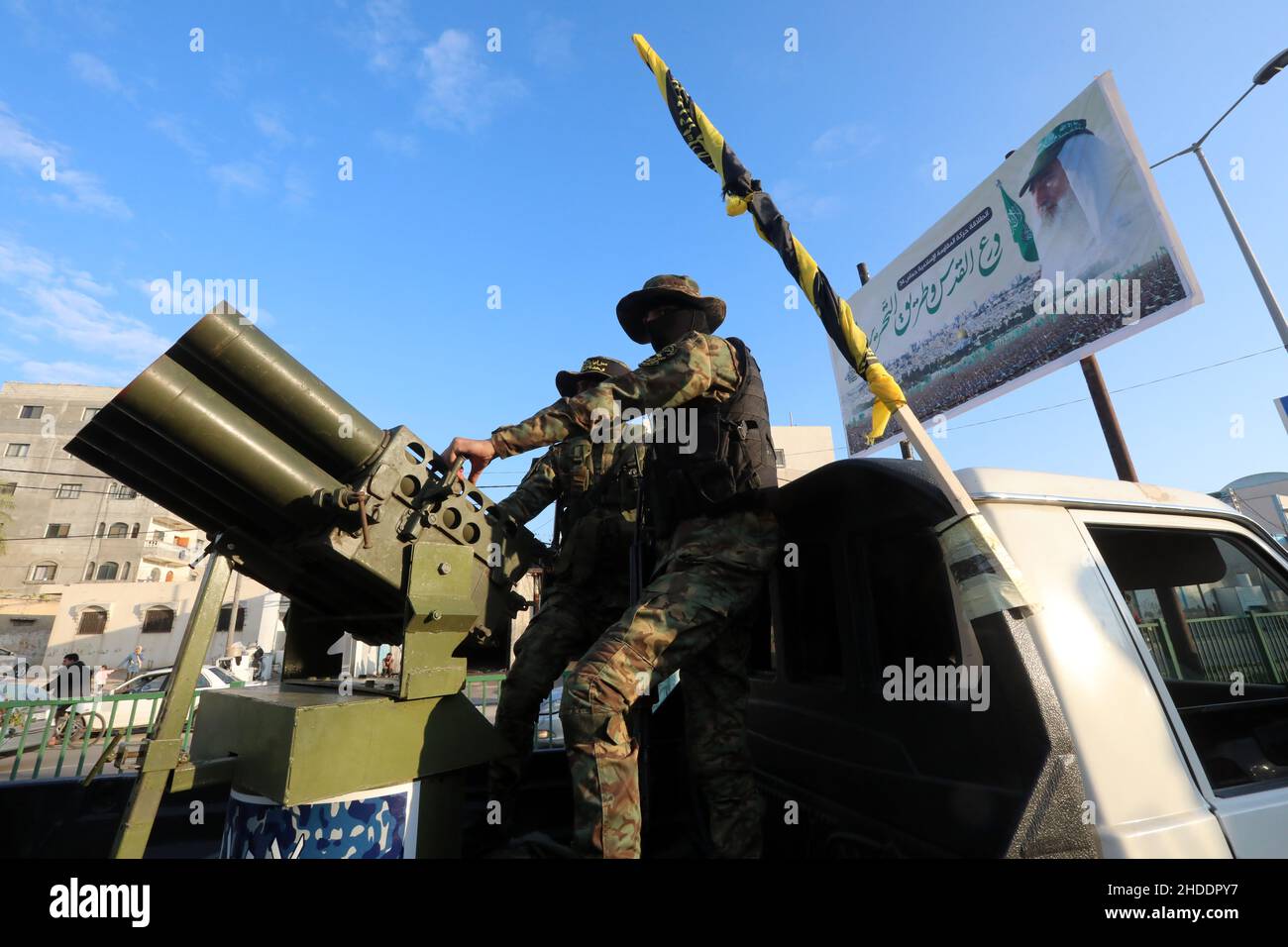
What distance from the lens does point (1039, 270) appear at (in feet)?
30.4

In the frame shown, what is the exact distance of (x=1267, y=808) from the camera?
1534 millimetres

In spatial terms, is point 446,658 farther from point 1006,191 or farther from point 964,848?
point 1006,191

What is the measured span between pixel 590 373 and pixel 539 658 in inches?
76.0

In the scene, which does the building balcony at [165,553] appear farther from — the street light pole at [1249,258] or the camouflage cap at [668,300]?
the street light pole at [1249,258]

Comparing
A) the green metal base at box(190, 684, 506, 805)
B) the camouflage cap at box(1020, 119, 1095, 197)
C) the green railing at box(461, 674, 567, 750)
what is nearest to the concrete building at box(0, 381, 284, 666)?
the green railing at box(461, 674, 567, 750)

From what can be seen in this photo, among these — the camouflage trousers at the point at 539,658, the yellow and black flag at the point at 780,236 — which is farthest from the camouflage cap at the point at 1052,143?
the camouflage trousers at the point at 539,658

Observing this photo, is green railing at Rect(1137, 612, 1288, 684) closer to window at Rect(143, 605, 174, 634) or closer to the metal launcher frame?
the metal launcher frame

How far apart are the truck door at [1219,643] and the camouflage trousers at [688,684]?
114 cm

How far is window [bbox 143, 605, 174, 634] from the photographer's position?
27.4 meters

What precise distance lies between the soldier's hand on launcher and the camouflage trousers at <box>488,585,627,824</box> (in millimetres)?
1207

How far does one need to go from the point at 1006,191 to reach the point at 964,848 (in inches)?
428

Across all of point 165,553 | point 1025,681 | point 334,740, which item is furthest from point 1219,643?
point 165,553

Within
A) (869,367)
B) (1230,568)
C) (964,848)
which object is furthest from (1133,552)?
(964,848)
